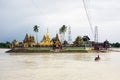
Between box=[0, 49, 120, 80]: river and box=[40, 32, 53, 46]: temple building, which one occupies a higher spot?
box=[40, 32, 53, 46]: temple building

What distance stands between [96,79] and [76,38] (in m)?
62.6

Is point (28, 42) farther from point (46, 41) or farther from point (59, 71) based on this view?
point (59, 71)

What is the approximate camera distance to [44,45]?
75.2 meters

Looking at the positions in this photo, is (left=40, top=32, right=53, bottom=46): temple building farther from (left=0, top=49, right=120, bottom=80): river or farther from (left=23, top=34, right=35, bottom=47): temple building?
(left=0, top=49, right=120, bottom=80): river

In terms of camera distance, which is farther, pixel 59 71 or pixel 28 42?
pixel 28 42

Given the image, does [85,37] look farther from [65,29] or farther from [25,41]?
[25,41]

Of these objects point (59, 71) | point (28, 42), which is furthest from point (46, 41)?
point (59, 71)

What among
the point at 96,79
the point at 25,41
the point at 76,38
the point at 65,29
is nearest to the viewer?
the point at 96,79

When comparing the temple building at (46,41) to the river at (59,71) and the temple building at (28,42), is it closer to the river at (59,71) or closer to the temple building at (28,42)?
the temple building at (28,42)

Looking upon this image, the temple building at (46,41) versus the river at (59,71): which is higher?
the temple building at (46,41)

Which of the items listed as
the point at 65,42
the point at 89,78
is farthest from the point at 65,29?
the point at 89,78

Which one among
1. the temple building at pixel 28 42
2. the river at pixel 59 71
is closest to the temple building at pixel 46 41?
the temple building at pixel 28 42

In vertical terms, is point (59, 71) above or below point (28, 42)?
below

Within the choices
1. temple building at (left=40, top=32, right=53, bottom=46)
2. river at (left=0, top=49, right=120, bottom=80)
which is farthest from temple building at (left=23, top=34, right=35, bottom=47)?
river at (left=0, top=49, right=120, bottom=80)
